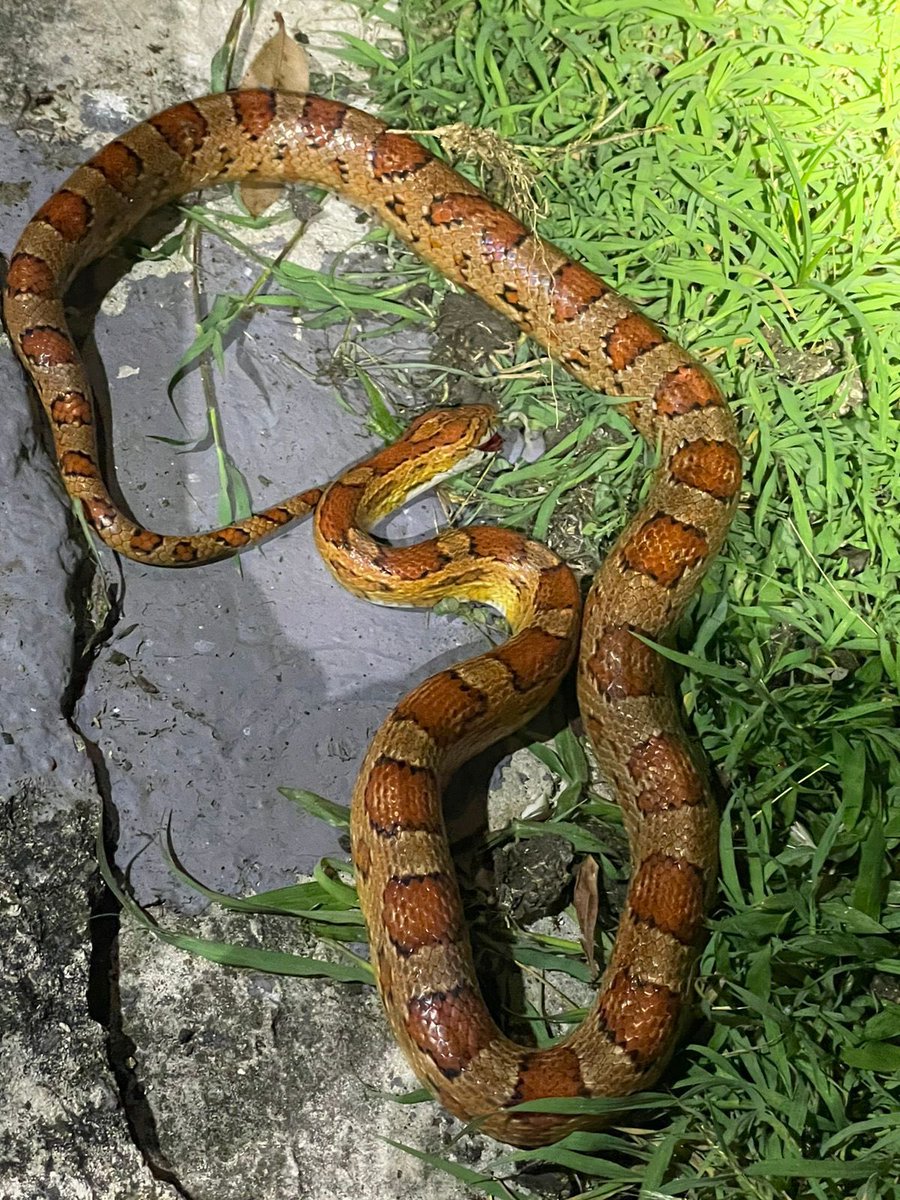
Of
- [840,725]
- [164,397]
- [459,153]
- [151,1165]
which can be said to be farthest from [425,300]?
[151,1165]

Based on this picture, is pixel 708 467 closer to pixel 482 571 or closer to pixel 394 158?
pixel 482 571

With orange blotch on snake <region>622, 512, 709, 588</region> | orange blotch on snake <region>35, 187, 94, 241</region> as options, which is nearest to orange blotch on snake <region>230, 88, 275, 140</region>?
orange blotch on snake <region>35, 187, 94, 241</region>

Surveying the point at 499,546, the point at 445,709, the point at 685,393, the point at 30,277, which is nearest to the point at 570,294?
the point at 685,393

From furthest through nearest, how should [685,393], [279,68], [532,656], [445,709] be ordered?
[279,68] < [685,393] < [532,656] < [445,709]

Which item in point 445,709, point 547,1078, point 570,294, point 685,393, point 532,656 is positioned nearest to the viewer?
point 547,1078

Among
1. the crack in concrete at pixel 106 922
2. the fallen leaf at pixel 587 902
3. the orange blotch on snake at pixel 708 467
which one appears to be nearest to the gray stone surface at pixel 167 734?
the crack in concrete at pixel 106 922

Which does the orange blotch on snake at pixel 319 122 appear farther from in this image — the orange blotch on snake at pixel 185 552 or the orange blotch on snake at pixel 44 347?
the orange blotch on snake at pixel 185 552

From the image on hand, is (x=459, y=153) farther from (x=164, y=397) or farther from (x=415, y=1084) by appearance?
(x=415, y=1084)
